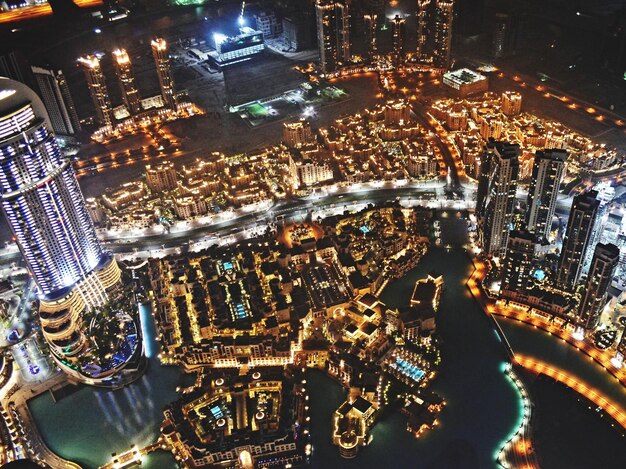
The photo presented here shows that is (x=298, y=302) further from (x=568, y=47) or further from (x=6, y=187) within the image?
(x=568, y=47)

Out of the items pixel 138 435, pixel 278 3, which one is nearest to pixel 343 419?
pixel 138 435

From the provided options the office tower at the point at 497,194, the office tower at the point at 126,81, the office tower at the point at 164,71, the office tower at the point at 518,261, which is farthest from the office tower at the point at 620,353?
the office tower at the point at 126,81

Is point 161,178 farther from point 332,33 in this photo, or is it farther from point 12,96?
point 332,33

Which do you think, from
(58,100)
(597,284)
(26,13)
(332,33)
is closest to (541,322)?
(597,284)

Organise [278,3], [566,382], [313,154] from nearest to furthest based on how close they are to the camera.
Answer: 1. [566,382]
2. [313,154]
3. [278,3]

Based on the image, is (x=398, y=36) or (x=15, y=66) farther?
(x=398, y=36)

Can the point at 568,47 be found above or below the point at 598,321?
above

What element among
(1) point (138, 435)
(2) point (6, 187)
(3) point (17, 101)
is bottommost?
(1) point (138, 435)
